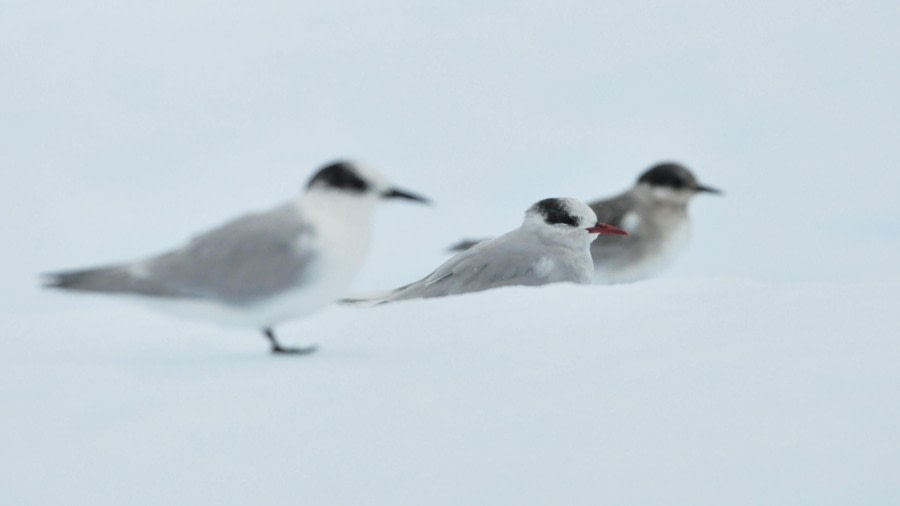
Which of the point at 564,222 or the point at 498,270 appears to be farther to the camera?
the point at 564,222

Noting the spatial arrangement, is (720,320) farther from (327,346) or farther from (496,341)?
(327,346)

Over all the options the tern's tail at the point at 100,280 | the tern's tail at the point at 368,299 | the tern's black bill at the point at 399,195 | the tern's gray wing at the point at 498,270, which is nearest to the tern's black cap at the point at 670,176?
the tern's gray wing at the point at 498,270

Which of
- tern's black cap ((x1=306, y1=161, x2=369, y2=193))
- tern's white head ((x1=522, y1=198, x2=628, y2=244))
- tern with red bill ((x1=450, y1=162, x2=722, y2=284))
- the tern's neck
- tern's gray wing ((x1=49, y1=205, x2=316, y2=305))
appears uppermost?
tern's black cap ((x1=306, y1=161, x2=369, y2=193))

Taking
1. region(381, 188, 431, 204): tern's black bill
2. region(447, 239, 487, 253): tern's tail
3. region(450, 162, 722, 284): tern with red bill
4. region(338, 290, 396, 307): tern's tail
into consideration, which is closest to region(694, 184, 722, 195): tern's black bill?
region(450, 162, 722, 284): tern with red bill

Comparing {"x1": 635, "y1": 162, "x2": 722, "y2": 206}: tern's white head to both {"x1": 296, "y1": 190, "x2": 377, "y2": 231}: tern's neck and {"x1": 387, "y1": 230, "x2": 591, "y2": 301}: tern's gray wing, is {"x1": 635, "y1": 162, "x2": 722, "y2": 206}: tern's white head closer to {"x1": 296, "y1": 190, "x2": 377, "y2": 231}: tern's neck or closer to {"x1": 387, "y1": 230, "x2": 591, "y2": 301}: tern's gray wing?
{"x1": 387, "y1": 230, "x2": 591, "y2": 301}: tern's gray wing

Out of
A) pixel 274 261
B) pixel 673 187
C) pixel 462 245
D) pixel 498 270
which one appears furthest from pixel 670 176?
pixel 274 261

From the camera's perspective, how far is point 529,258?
6414 mm

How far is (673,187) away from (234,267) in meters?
5.17

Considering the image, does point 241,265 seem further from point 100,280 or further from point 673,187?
point 673,187

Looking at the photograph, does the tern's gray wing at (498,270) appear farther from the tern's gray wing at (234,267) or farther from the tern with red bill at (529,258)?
the tern's gray wing at (234,267)

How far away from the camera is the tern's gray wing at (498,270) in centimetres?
633

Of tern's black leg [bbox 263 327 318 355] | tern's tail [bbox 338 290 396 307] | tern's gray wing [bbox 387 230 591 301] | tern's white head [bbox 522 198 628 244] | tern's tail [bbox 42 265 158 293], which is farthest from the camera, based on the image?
tern's white head [bbox 522 198 628 244]

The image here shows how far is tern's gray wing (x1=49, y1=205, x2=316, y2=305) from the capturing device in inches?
177

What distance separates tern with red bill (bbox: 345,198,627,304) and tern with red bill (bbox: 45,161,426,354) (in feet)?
5.42
